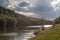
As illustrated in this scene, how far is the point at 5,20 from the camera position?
156m

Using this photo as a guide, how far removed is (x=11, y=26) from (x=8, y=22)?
15452 mm

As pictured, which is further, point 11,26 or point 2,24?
point 11,26

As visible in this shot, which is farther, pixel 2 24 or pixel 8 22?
pixel 8 22

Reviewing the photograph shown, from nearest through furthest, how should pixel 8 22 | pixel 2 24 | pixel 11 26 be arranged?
pixel 2 24, pixel 8 22, pixel 11 26

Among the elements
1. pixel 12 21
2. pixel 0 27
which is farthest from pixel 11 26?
pixel 0 27

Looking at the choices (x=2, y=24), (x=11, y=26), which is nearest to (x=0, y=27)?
(x=2, y=24)

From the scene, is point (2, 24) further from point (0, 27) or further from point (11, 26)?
point (11, 26)

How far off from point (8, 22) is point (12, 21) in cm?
626

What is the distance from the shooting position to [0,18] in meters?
155

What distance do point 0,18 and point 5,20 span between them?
393 cm

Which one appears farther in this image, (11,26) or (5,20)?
(11,26)

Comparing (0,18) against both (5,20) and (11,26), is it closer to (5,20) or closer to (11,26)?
(5,20)

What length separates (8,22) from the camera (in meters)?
167

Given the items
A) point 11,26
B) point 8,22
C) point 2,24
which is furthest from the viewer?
point 11,26
